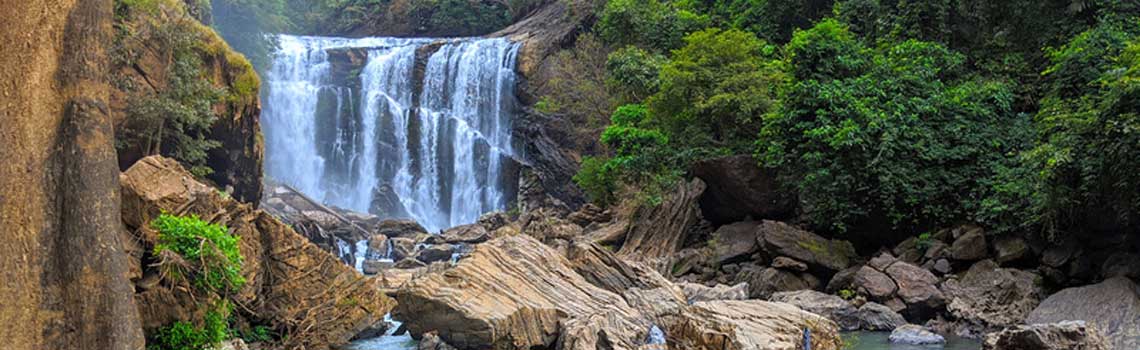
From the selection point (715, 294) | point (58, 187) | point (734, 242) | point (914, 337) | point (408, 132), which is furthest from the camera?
point (408, 132)

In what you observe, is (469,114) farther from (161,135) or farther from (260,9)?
(161,135)

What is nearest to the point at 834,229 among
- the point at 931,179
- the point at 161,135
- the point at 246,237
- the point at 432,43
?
the point at 931,179

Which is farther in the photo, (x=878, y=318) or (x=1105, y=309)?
(x=878, y=318)

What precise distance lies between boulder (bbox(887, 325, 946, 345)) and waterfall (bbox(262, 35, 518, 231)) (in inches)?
983

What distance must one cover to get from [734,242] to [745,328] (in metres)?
11.3

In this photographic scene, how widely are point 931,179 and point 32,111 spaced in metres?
18.8

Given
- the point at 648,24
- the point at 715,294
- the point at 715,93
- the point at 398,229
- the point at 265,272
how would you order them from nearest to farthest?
the point at 265,272 < the point at 715,294 < the point at 715,93 < the point at 398,229 < the point at 648,24

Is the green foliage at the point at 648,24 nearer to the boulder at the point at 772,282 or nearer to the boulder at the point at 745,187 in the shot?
the boulder at the point at 745,187

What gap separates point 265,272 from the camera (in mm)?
12703

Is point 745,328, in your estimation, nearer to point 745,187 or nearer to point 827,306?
point 827,306

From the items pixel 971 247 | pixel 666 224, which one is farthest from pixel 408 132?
pixel 971 247

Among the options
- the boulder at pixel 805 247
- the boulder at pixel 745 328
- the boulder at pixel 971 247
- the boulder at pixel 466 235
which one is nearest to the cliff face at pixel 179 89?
the boulder at pixel 466 235

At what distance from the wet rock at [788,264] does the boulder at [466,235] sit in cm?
1209

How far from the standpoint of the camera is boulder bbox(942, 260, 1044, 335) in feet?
53.1
